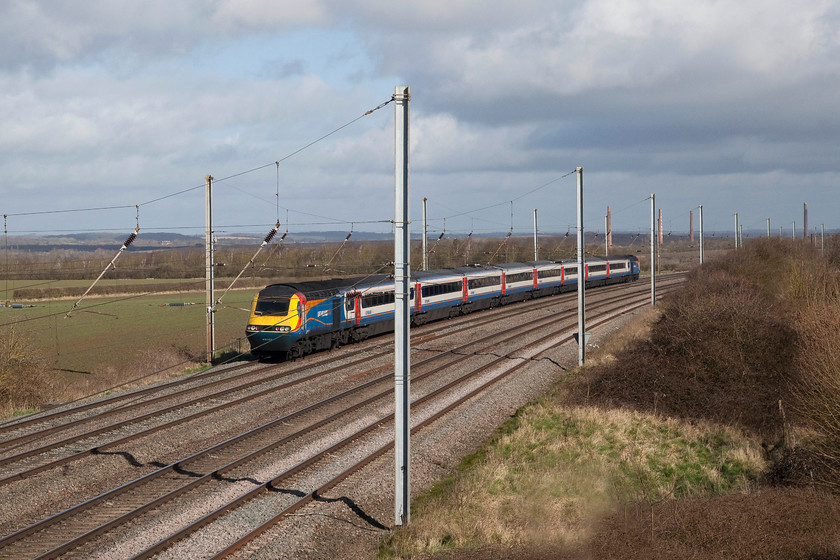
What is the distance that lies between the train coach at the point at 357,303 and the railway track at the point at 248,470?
5045mm

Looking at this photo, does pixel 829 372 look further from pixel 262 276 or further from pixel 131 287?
pixel 262 276

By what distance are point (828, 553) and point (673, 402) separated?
1130 cm

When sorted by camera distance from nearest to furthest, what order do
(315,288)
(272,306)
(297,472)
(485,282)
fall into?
(297,472) < (272,306) < (315,288) < (485,282)

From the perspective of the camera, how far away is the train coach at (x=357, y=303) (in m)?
29.1

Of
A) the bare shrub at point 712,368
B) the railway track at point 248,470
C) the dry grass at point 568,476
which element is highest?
the bare shrub at point 712,368

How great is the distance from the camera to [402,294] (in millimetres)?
12516

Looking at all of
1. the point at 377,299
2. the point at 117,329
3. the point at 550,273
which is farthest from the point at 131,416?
the point at 550,273

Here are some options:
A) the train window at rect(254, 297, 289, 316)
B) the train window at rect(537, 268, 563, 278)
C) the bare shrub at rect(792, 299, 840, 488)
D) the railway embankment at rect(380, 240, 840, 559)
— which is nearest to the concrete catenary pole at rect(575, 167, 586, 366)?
the railway embankment at rect(380, 240, 840, 559)

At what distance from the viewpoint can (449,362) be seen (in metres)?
29.4

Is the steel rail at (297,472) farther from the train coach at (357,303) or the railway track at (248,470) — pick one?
the train coach at (357,303)

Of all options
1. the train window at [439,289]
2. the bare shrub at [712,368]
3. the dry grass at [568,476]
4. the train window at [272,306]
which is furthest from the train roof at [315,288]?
the bare shrub at [712,368]

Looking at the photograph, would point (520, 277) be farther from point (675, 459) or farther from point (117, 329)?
point (675, 459)

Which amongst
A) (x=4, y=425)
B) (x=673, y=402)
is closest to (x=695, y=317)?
(x=673, y=402)

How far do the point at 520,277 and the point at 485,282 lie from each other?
231 inches
